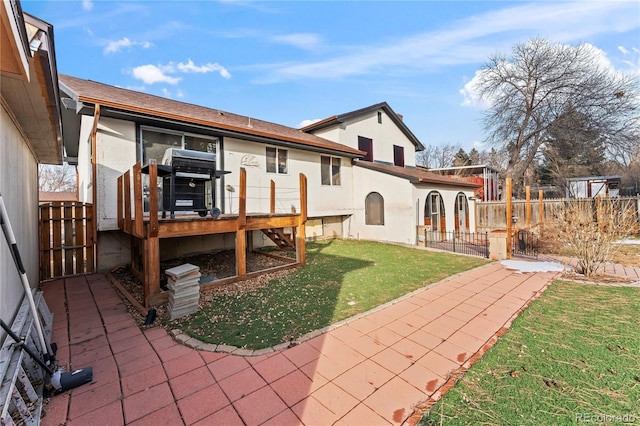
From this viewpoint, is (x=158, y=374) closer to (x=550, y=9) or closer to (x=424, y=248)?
(x=424, y=248)

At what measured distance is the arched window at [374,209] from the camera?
11750mm

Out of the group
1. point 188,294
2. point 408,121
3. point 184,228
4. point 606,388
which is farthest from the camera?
point 408,121

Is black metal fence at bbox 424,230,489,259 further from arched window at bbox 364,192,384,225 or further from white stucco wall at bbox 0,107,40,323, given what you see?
white stucco wall at bbox 0,107,40,323

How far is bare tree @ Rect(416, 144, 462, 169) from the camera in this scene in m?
42.8

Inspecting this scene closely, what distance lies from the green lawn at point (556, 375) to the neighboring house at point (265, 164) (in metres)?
7.09

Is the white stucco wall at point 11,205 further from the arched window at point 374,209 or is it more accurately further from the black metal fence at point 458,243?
the arched window at point 374,209

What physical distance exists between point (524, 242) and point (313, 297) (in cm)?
896

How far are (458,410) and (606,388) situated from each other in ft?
4.95

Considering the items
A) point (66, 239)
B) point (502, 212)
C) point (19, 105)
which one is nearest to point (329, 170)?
point (66, 239)

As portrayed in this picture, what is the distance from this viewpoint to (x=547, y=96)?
811 inches

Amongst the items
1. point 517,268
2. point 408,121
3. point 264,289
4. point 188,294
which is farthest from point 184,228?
point 408,121

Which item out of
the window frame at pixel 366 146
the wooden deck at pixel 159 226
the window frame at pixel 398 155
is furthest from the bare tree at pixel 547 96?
the wooden deck at pixel 159 226

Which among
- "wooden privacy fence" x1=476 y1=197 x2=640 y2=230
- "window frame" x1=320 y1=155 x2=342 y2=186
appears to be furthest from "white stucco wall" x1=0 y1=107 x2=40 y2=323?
"wooden privacy fence" x1=476 y1=197 x2=640 y2=230

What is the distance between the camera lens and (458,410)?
218 centimetres
